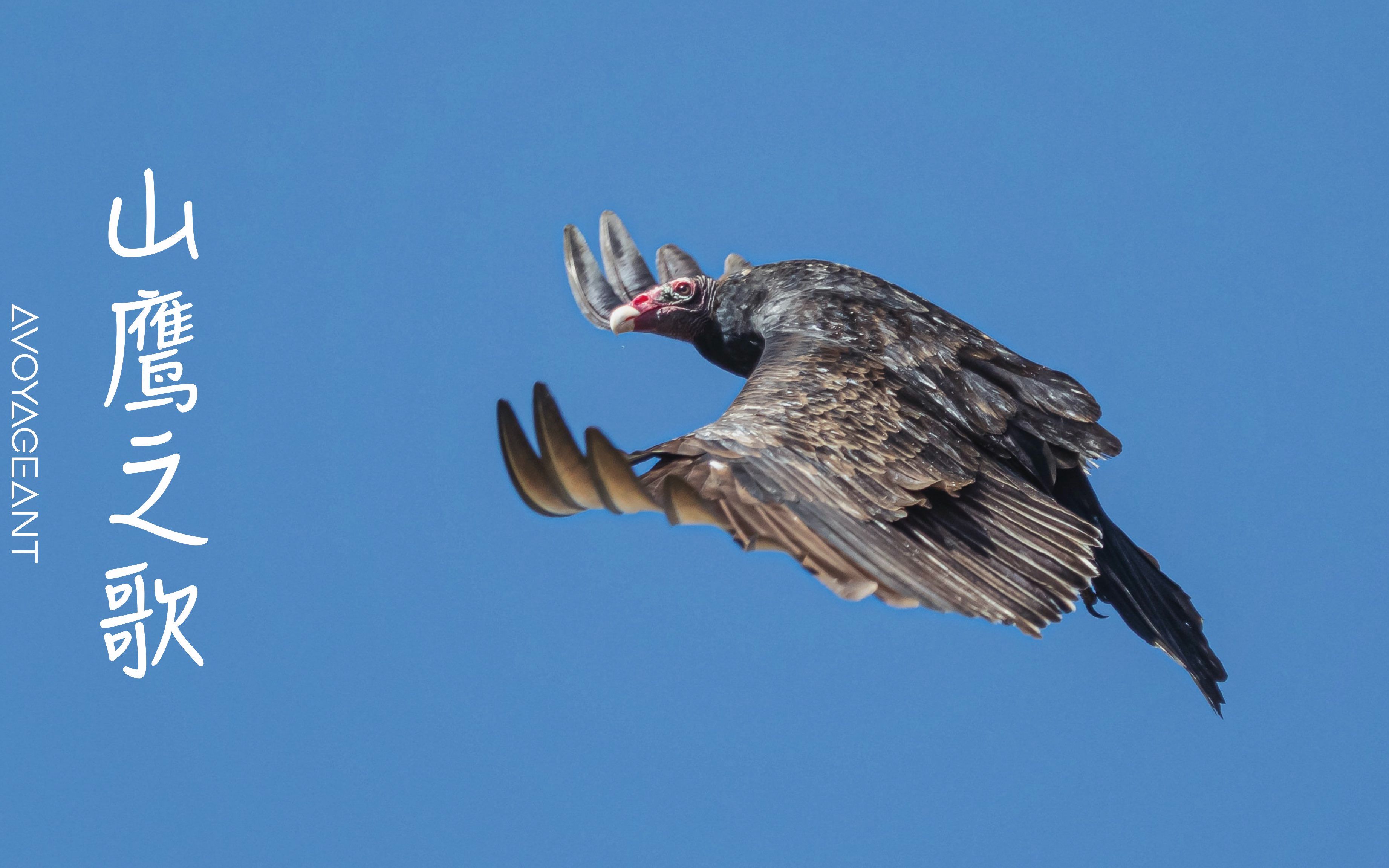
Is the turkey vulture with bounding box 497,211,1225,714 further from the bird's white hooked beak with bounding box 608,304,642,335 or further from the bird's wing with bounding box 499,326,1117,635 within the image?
the bird's white hooked beak with bounding box 608,304,642,335

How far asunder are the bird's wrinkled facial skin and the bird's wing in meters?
1.46

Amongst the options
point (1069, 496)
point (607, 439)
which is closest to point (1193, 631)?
point (1069, 496)

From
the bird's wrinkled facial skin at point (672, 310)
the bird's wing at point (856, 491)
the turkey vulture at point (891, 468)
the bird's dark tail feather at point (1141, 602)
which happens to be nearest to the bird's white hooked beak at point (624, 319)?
the bird's wrinkled facial skin at point (672, 310)

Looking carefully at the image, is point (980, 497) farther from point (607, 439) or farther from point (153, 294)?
point (153, 294)

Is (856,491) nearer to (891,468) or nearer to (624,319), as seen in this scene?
(891,468)

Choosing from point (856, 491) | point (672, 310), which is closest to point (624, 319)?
point (672, 310)

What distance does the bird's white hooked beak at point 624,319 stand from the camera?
838cm

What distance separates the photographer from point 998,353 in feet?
23.8

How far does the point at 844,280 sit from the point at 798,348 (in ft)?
1.84

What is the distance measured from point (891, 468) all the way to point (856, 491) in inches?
9.1

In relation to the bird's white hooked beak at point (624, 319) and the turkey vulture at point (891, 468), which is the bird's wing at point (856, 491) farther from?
the bird's white hooked beak at point (624, 319)

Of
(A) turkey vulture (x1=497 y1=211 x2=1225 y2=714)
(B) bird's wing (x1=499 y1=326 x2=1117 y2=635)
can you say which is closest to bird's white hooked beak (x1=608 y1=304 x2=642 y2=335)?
(A) turkey vulture (x1=497 y1=211 x2=1225 y2=714)

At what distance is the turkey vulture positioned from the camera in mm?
5816

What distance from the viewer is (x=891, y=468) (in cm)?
633
